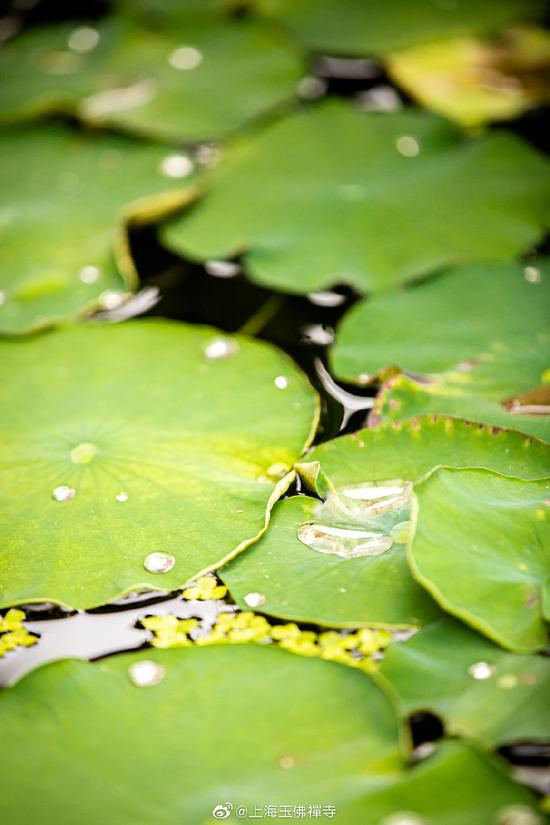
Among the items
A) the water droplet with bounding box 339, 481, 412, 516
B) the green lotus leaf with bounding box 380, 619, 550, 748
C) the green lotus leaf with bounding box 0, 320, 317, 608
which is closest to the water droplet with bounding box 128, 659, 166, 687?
the green lotus leaf with bounding box 0, 320, 317, 608

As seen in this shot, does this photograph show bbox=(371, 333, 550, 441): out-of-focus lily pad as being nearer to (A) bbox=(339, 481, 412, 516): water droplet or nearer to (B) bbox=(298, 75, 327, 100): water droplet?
(A) bbox=(339, 481, 412, 516): water droplet

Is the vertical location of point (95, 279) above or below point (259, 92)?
below

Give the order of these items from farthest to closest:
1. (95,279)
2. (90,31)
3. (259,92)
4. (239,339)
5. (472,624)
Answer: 1. (90,31)
2. (259,92)
3. (95,279)
4. (239,339)
5. (472,624)

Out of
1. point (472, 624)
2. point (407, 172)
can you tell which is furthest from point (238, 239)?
point (472, 624)

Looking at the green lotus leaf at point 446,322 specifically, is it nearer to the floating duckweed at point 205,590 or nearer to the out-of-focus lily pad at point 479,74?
the floating duckweed at point 205,590

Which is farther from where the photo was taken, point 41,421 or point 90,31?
point 90,31

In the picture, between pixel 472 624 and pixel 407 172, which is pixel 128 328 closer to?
pixel 407 172
